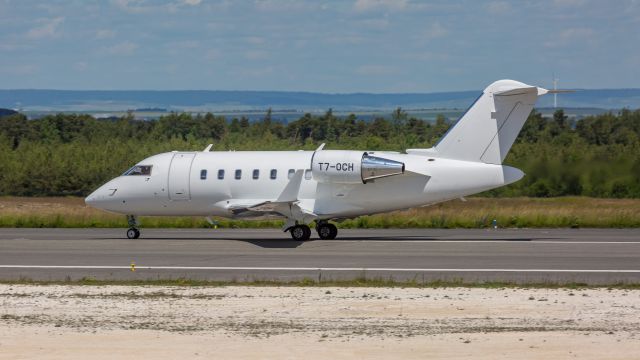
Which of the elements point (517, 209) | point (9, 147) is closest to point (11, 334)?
point (517, 209)

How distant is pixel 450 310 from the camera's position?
20.8m

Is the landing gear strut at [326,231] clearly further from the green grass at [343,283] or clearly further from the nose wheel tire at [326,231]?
the green grass at [343,283]

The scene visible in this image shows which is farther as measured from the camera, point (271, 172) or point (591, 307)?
point (271, 172)

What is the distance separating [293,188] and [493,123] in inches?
244

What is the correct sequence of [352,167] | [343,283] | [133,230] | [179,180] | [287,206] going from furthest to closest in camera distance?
[133,230] → [179,180] → [287,206] → [352,167] → [343,283]

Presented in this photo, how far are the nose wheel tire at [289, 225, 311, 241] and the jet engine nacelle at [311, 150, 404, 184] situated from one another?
1771 millimetres

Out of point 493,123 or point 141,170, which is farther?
point 141,170

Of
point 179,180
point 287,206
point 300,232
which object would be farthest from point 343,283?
point 179,180

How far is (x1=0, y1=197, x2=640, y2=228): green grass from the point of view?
41.5m

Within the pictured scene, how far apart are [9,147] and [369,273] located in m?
56.7

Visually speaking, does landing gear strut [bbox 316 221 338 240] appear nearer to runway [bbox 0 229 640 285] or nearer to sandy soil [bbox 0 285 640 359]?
runway [bbox 0 229 640 285]

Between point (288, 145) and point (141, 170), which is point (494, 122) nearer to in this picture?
point (141, 170)

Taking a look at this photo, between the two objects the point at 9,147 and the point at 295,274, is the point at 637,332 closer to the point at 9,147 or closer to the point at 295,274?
the point at 295,274

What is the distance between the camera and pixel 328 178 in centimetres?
3431
